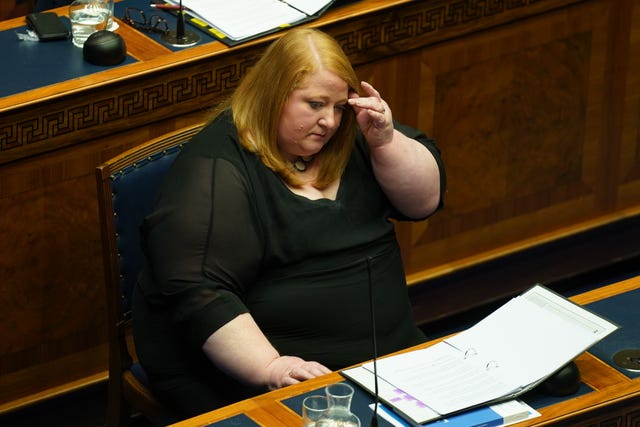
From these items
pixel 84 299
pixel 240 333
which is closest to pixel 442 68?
pixel 84 299

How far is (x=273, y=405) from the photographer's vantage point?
3061 mm

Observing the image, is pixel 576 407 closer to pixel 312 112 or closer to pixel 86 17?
pixel 312 112

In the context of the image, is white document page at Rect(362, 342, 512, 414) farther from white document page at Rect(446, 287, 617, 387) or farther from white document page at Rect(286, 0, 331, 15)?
white document page at Rect(286, 0, 331, 15)

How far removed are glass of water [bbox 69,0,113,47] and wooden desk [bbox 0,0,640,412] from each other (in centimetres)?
12

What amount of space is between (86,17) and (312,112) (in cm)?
118

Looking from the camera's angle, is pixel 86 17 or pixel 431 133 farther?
pixel 431 133

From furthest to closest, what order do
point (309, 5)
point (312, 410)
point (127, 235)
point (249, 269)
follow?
point (309, 5) < point (127, 235) < point (249, 269) < point (312, 410)

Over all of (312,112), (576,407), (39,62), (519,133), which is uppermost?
(312,112)

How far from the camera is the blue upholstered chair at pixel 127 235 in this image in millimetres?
A: 3588

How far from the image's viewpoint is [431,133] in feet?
15.8

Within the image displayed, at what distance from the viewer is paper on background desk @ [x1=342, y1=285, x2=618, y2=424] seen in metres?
3.04

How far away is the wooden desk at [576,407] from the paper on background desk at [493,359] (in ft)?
0.25

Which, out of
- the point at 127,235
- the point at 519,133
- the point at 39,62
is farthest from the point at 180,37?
the point at 519,133

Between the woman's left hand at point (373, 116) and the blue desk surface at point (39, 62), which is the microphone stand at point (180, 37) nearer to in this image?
the blue desk surface at point (39, 62)
